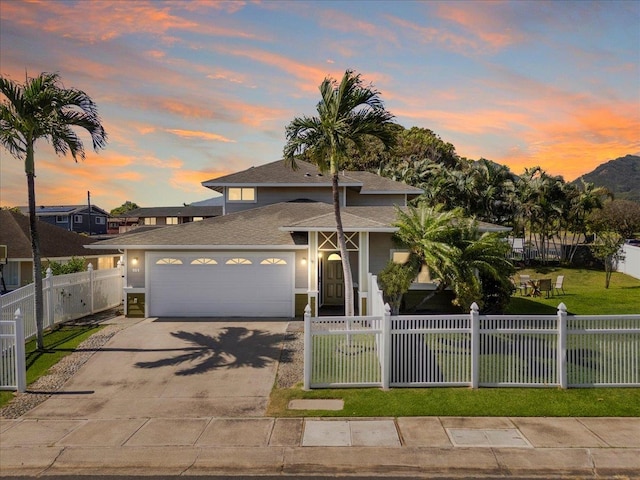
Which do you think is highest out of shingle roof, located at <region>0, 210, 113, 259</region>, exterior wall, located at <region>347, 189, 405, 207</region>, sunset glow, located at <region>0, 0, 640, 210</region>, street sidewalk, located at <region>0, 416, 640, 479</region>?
sunset glow, located at <region>0, 0, 640, 210</region>

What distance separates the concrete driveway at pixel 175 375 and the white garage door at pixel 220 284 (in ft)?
5.62

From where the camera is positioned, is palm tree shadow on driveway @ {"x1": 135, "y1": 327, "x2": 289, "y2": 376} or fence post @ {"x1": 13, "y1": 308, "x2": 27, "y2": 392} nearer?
fence post @ {"x1": 13, "y1": 308, "x2": 27, "y2": 392}

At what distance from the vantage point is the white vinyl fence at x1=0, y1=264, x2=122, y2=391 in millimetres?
10234

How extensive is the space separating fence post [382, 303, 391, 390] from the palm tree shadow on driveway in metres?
3.45

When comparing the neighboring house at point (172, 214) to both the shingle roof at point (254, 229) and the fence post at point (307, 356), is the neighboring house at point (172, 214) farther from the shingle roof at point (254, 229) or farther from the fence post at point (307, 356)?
the fence post at point (307, 356)

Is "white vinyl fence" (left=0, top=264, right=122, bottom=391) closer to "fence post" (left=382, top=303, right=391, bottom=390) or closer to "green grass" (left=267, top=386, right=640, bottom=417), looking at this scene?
"green grass" (left=267, top=386, right=640, bottom=417)

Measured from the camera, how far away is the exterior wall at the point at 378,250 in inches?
672

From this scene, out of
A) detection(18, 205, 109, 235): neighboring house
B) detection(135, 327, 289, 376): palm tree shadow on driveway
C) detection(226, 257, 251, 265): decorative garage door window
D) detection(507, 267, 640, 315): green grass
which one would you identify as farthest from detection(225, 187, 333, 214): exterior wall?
detection(18, 205, 109, 235): neighboring house

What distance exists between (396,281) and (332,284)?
6.01m

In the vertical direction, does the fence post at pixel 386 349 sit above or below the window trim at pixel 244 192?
below

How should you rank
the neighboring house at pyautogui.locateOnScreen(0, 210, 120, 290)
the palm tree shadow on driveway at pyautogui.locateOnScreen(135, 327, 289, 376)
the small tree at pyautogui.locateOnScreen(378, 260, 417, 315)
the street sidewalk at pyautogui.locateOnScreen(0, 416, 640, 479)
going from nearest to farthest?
the street sidewalk at pyautogui.locateOnScreen(0, 416, 640, 479) → the palm tree shadow on driveway at pyautogui.locateOnScreen(135, 327, 289, 376) → the small tree at pyautogui.locateOnScreen(378, 260, 417, 315) → the neighboring house at pyautogui.locateOnScreen(0, 210, 120, 290)

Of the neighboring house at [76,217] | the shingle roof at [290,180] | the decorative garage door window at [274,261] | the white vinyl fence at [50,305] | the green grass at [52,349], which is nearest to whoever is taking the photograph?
the white vinyl fence at [50,305]

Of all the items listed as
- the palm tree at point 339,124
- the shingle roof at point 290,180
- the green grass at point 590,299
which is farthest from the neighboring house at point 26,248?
the green grass at point 590,299

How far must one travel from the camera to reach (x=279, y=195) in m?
24.3
